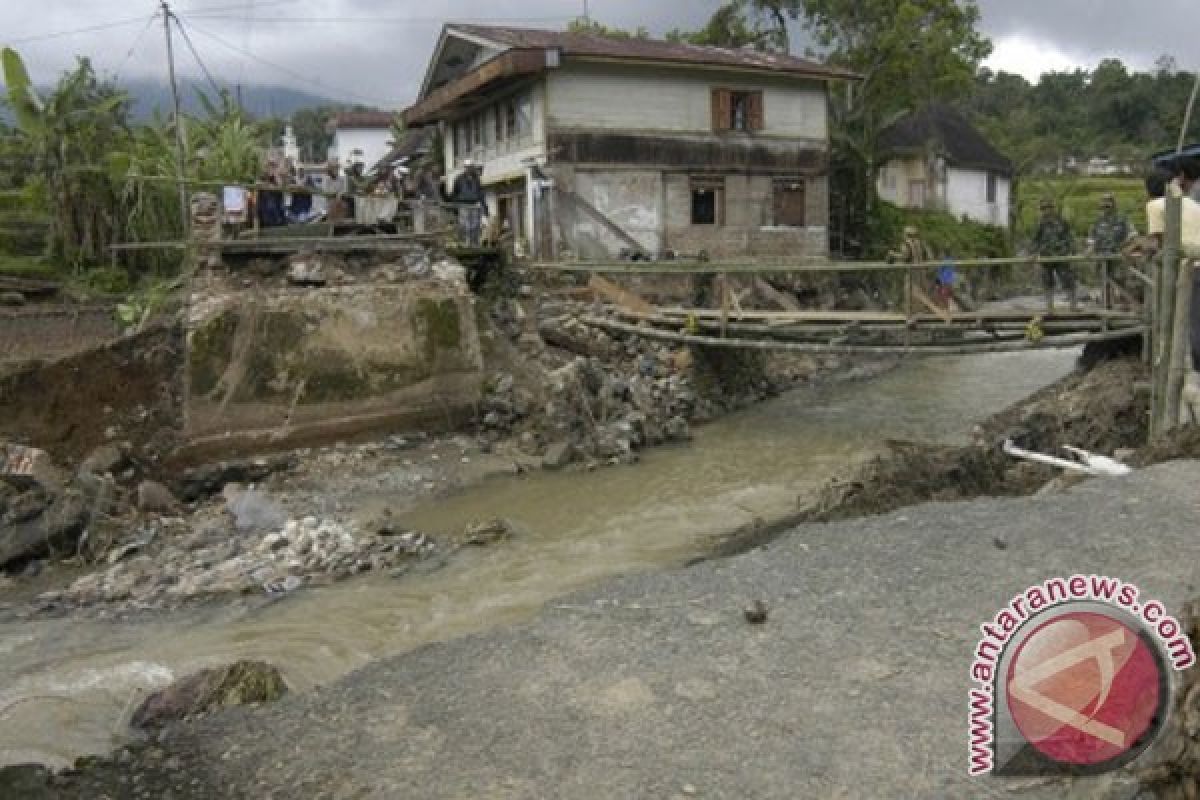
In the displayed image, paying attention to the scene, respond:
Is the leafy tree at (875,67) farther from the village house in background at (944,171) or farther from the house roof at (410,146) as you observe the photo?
the house roof at (410,146)

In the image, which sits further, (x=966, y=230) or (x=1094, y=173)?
(x=1094, y=173)

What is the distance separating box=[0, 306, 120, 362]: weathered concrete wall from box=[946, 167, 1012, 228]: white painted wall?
3172 cm

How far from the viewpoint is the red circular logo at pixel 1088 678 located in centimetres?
294

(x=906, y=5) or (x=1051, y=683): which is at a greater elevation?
(x=906, y=5)

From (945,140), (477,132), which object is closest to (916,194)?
(945,140)

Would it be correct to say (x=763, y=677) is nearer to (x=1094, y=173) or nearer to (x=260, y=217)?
(x=260, y=217)

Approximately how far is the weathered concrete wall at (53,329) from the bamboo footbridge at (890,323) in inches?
342

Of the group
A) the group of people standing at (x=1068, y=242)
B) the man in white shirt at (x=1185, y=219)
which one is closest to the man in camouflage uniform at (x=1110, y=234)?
the group of people standing at (x=1068, y=242)

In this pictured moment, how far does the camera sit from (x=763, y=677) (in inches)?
231

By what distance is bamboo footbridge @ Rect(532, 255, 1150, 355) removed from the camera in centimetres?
1395

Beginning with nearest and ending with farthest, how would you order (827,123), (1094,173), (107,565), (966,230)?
(107,565) → (827,123) → (966,230) → (1094,173)

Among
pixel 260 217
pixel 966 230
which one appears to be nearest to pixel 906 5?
pixel 966 230

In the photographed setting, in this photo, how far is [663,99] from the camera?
79.5 ft

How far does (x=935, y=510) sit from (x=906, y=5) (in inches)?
986
